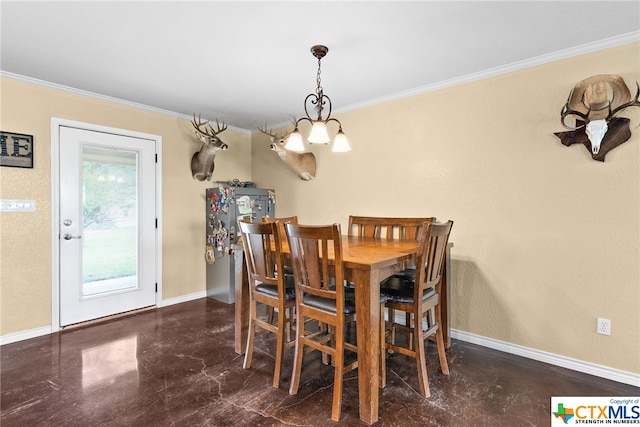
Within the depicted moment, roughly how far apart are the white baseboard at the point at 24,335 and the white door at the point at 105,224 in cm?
15

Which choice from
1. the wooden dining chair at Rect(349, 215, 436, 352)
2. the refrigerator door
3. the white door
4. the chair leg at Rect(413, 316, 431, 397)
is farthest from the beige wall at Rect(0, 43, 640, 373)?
the chair leg at Rect(413, 316, 431, 397)

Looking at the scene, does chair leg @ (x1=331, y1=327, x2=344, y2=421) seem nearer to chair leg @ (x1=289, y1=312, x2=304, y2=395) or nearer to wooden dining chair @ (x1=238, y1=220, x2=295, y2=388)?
chair leg @ (x1=289, y1=312, x2=304, y2=395)

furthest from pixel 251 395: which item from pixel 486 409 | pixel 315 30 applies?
pixel 315 30

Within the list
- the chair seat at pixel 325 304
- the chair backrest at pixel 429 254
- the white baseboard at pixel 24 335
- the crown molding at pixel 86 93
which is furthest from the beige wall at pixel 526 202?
the white baseboard at pixel 24 335

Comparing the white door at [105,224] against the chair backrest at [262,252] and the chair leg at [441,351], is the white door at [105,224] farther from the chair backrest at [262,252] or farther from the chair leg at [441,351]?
the chair leg at [441,351]

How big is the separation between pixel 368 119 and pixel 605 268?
2.39 metres

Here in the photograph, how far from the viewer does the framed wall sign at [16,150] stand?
2812 mm

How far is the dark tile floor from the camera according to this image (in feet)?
6.12

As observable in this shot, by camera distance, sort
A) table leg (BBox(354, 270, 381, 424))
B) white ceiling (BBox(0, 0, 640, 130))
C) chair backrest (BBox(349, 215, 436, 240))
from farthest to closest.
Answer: chair backrest (BBox(349, 215, 436, 240)) → white ceiling (BBox(0, 0, 640, 130)) → table leg (BBox(354, 270, 381, 424))

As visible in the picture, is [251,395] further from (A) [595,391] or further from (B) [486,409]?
(A) [595,391]

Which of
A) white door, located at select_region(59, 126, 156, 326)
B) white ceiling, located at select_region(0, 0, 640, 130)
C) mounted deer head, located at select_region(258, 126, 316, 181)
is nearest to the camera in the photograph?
white ceiling, located at select_region(0, 0, 640, 130)

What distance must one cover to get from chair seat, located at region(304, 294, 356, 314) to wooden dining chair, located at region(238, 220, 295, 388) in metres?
0.21

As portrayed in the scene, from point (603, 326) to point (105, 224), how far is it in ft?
14.6

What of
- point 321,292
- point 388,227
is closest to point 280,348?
point 321,292
